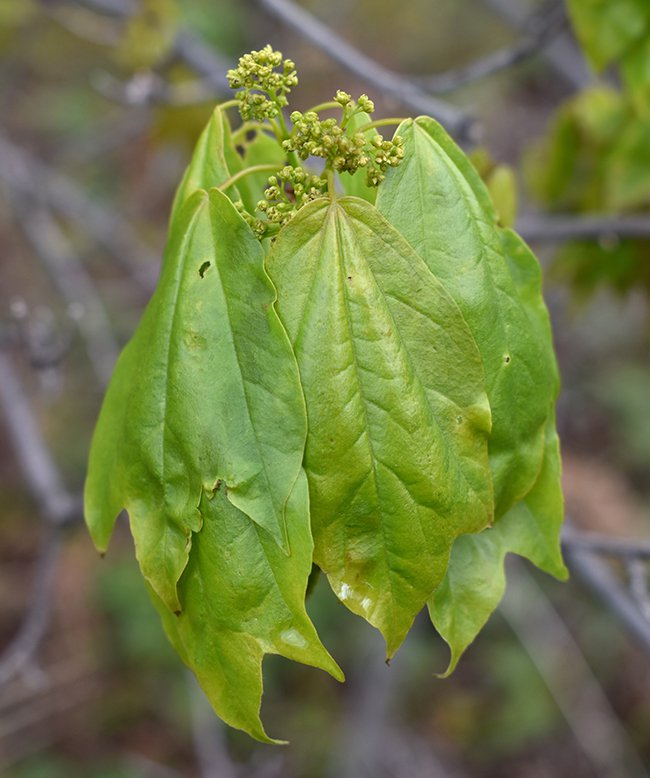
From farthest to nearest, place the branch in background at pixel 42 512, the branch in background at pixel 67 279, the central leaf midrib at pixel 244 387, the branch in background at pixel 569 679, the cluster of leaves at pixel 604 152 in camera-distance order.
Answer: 1. the branch in background at pixel 569 679
2. the branch in background at pixel 67 279
3. the branch in background at pixel 42 512
4. the cluster of leaves at pixel 604 152
5. the central leaf midrib at pixel 244 387

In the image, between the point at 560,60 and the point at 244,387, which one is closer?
the point at 244,387

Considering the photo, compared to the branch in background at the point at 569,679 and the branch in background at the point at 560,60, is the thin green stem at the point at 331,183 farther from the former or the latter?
the branch in background at the point at 569,679

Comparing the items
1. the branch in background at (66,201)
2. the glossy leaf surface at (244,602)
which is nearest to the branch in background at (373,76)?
the glossy leaf surface at (244,602)

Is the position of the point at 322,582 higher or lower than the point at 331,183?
lower

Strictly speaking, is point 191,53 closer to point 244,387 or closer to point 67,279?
point 67,279

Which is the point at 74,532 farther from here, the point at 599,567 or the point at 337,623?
the point at 599,567

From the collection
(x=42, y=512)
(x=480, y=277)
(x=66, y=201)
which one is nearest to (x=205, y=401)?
(x=480, y=277)

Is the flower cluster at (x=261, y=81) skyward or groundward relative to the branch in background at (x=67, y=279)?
skyward
